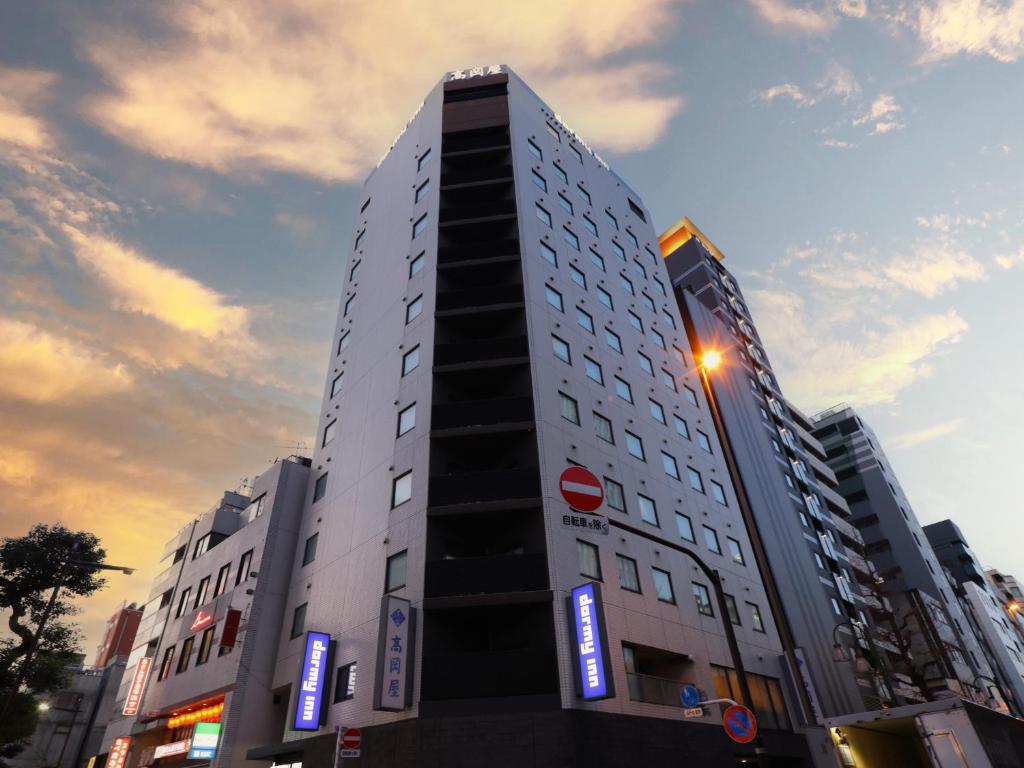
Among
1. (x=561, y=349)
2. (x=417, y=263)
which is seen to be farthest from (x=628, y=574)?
(x=417, y=263)

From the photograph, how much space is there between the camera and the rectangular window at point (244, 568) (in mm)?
34031

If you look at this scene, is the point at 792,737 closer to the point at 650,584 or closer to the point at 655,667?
the point at 655,667

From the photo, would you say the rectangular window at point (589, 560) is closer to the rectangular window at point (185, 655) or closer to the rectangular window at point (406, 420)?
the rectangular window at point (406, 420)

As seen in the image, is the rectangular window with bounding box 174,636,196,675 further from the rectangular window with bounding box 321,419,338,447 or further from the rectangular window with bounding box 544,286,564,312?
the rectangular window with bounding box 544,286,564,312

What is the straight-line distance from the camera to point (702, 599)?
100 ft

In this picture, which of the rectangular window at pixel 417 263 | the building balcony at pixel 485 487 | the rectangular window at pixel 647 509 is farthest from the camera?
the rectangular window at pixel 417 263

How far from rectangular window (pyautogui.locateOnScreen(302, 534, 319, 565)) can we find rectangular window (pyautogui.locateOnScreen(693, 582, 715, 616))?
20026 millimetres

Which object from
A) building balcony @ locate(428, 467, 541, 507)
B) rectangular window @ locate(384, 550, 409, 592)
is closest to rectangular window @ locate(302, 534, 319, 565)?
rectangular window @ locate(384, 550, 409, 592)

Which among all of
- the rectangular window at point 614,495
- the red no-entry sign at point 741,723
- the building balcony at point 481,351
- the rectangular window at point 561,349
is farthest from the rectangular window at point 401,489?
the red no-entry sign at point 741,723

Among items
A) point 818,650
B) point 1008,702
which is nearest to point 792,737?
point 818,650

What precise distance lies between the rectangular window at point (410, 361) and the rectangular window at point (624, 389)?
11.9m

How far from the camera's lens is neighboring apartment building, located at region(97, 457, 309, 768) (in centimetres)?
2908

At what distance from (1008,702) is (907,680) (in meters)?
31.4

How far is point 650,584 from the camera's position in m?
27.5
